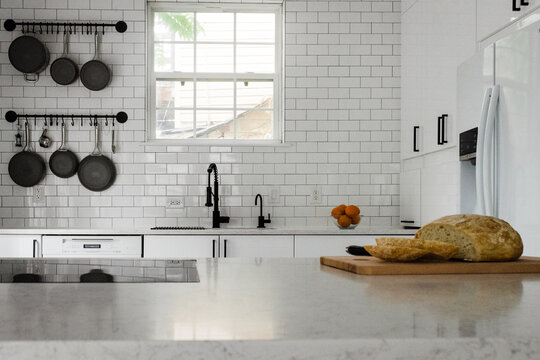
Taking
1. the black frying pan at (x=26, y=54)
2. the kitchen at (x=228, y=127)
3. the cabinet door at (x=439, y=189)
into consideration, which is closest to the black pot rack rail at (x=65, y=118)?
the kitchen at (x=228, y=127)

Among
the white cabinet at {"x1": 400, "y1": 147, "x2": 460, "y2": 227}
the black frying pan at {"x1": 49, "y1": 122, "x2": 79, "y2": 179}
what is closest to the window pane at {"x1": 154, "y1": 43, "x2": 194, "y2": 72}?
the black frying pan at {"x1": 49, "y1": 122, "x2": 79, "y2": 179}

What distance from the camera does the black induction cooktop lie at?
1.15 metres

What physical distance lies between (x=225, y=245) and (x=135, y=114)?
4.32ft

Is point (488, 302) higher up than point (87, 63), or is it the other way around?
point (87, 63)

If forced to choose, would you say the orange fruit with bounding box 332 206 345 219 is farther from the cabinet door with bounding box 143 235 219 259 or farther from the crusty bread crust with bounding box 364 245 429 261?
the crusty bread crust with bounding box 364 245 429 261

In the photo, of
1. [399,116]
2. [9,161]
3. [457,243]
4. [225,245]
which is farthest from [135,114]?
[457,243]

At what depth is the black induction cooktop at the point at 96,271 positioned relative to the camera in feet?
3.76

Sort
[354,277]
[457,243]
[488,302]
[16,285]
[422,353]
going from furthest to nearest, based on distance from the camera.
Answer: [457,243] → [354,277] → [16,285] → [488,302] → [422,353]

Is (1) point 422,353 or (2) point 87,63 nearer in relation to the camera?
(1) point 422,353

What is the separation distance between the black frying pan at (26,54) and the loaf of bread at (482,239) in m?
3.94

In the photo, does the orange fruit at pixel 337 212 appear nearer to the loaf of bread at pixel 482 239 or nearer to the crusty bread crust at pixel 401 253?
the loaf of bread at pixel 482 239

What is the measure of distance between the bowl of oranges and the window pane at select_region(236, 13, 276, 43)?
58.8 inches

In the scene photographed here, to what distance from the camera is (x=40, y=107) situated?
4.63m

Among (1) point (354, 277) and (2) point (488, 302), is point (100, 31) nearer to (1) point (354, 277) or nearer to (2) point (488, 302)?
(1) point (354, 277)
